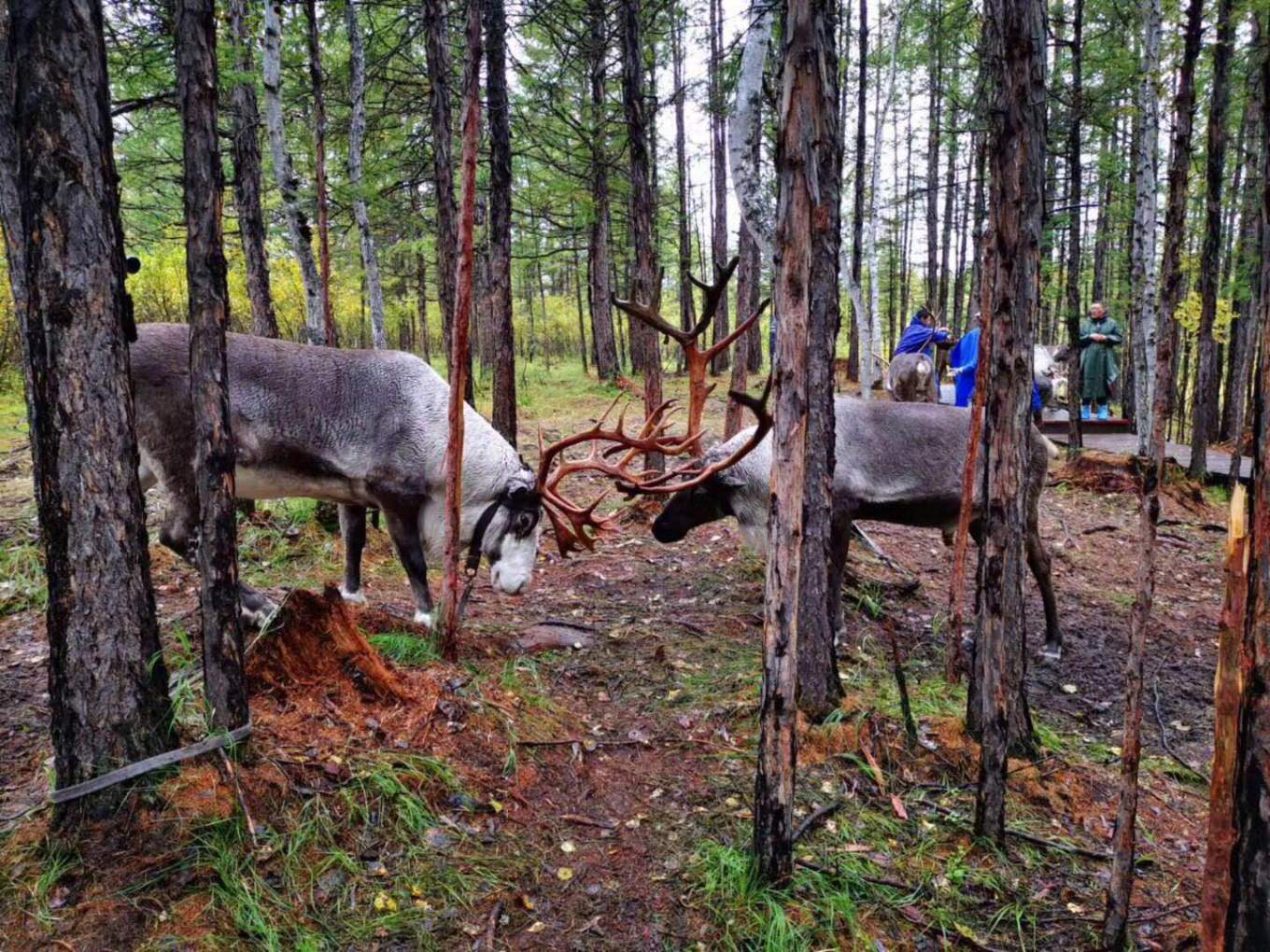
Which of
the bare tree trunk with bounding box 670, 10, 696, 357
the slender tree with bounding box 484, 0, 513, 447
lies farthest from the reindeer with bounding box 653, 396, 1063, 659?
the bare tree trunk with bounding box 670, 10, 696, 357


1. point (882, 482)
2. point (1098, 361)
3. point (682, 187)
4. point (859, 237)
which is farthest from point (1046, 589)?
point (682, 187)

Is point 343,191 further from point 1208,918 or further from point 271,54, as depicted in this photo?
point 1208,918

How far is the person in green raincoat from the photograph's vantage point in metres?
13.8

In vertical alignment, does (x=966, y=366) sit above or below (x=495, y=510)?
above

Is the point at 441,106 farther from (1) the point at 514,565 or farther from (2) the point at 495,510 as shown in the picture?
(1) the point at 514,565

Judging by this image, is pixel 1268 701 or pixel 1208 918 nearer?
pixel 1268 701

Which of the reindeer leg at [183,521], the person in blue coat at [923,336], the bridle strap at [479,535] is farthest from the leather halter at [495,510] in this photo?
the person in blue coat at [923,336]

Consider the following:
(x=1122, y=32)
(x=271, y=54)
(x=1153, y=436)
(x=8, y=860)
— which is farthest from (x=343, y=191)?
(x=1122, y=32)

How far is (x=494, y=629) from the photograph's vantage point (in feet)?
18.6

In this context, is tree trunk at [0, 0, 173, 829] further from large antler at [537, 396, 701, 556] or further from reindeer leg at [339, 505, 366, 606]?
reindeer leg at [339, 505, 366, 606]

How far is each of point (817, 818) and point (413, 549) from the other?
3.40 meters

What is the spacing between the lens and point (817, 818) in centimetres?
342

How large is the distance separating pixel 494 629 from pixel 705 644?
164 cm

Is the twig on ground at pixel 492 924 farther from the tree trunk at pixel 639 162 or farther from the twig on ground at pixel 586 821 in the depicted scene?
the tree trunk at pixel 639 162
